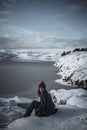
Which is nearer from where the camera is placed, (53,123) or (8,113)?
(53,123)

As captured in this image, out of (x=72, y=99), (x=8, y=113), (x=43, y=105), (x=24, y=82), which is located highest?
(x=43, y=105)

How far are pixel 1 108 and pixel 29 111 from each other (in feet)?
8.35

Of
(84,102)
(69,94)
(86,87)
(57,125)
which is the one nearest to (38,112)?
(57,125)

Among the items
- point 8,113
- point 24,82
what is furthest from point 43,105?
point 24,82

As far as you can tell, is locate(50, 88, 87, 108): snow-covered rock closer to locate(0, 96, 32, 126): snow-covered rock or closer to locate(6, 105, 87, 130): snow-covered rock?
locate(6, 105, 87, 130): snow-covered rock

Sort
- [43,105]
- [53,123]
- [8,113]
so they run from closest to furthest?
[53,123]
[43,105]
[8,113]

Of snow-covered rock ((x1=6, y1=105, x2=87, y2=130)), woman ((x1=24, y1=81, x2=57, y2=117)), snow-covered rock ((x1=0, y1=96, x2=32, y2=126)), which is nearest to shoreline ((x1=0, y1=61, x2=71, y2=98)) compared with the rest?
snow-covered rock ((x1=0, y1=96, x2=32, y2=126))

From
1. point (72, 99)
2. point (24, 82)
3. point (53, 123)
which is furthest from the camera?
point (24, 82)

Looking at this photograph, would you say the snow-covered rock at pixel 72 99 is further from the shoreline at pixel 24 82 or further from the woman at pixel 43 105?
the shoreline at pixel 24 82

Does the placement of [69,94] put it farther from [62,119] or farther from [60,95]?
[62,119]

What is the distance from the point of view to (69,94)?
16.7 metres

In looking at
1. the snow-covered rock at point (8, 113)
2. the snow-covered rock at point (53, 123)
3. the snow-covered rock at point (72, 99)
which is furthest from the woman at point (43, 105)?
the snow-covered rock at point (72, 99)

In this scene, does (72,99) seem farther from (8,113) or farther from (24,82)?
(24,82)

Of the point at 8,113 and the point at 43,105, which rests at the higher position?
the point at 43,105
